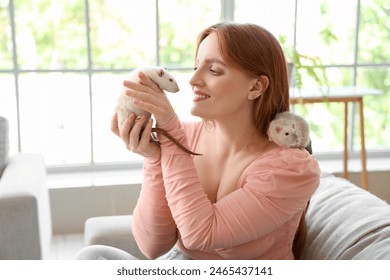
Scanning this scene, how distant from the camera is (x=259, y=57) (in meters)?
1.21

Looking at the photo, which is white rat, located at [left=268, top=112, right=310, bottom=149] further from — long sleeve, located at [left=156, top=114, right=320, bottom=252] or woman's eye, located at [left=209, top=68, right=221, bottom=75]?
woman's eye, located at [left=209, top=68, right=221, bottom=75]

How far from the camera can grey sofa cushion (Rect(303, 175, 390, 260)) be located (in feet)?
3.90

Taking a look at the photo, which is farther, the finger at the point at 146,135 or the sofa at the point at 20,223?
the sofa at the point at 20,223

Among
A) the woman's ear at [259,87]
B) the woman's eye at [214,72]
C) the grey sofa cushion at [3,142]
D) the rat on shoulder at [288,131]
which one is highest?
the woman's eye at [214,72]

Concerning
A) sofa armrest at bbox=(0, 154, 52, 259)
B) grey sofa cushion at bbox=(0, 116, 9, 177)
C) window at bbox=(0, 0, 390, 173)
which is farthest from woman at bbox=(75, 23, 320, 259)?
window at bbox=(0, 0, 390, 173)

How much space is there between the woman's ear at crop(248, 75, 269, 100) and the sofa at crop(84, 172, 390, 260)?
0.33 metres

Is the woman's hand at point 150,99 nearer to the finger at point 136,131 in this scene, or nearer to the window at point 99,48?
the finger at point 136,131

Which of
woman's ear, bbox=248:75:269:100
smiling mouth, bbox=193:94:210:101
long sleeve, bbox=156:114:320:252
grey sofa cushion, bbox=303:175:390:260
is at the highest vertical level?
woman's ear, bbox=248:75:269:100

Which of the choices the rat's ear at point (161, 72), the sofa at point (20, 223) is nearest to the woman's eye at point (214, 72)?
→ the rat's ear at point (161, 72)

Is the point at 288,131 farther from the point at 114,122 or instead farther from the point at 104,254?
the point at 104,254

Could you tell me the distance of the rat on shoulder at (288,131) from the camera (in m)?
1.22

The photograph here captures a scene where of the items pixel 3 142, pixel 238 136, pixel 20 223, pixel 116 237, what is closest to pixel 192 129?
pixel 238 136

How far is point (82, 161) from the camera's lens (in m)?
3.17

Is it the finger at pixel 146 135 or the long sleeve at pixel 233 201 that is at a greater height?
the finger at pixel 146 135
